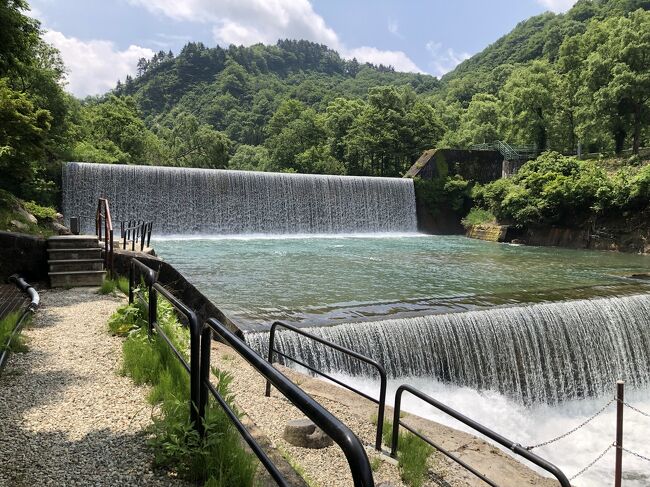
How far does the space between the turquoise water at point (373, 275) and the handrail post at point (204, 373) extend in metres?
4.99

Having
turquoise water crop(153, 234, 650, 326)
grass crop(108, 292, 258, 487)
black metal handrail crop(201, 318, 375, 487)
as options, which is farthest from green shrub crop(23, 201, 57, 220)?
black metal handrail crop(201, 318, 375, 487)

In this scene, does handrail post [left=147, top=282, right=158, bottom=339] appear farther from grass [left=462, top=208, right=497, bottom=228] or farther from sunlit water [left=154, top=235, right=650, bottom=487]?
grass [left=462, top=208, right=497, bottom=228]

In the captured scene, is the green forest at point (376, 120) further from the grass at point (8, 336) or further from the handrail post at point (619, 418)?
the handrail post at point (619, 418)

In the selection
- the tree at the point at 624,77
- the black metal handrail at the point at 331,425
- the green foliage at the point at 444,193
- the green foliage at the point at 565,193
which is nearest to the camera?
the black metal handrail at the point at 331,425

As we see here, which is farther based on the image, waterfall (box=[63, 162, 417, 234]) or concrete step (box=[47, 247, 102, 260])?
waterfall (box=[63, 162, 417, 234])

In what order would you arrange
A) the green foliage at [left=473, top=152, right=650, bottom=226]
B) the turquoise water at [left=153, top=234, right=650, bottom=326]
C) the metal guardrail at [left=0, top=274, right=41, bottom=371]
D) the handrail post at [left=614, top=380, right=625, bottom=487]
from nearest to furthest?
1. the handrail post at [left=614, top=380, right=625, bottom=487]
2. the metal guardrail at [left=0, top=274, right=41, bottom=371]
3. the turquoise water at [left=153, top=234, right=650, bottom=326]
4. the green foliage at [left=473, top=152, right=650, bottom=226]

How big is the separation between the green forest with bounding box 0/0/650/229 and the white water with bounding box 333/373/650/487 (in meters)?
7.41

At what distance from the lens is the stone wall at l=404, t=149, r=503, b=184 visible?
30.0 metres

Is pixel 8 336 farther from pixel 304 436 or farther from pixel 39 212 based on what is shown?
pixel 39 212

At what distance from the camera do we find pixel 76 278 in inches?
311

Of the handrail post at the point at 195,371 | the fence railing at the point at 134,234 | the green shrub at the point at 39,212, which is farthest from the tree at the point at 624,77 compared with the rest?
the handrail post at the point at 195,371

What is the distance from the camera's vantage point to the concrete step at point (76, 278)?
7762 millimetres

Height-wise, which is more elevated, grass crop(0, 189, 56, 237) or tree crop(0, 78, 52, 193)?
tree crop(0, 78, 52, 193)

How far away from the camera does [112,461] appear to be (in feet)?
9.52
